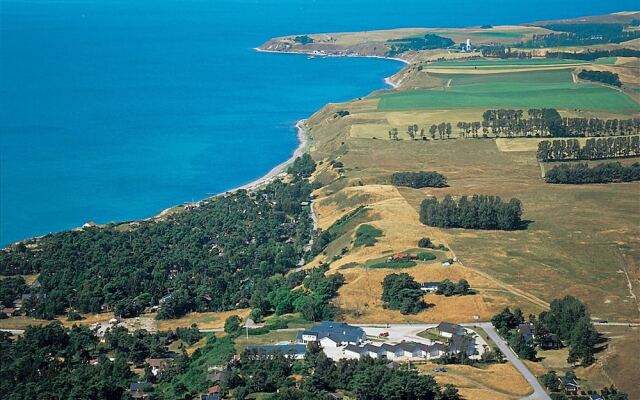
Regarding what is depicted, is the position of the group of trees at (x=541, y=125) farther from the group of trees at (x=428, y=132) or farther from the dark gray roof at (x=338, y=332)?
the dark gray roof at (x=338, y=332)

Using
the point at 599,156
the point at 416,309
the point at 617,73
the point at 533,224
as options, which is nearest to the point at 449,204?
the point at 533,224

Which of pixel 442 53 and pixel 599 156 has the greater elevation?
pixel 442 53

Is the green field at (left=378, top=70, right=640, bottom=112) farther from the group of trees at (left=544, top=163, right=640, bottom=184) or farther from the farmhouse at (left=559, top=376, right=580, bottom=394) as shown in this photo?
the farmhouse at (left=559, top=376, right=580, bottom=394)

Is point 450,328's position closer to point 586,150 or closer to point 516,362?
point 516,362

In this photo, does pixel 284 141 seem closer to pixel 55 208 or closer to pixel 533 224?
pixel 55 208

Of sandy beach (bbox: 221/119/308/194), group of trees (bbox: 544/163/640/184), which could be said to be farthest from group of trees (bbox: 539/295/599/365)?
sandy beach (bbox: 221/119/308/194)
